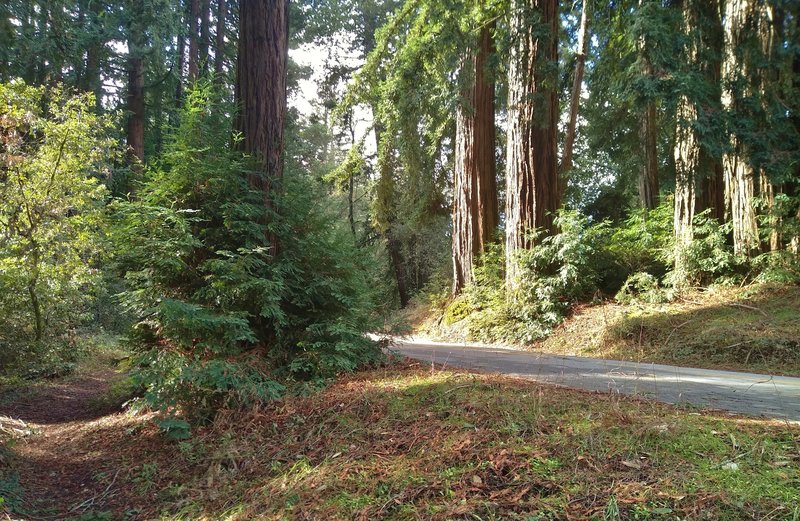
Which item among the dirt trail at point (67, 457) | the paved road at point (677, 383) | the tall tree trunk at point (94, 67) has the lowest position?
the dirt trail at point (67, 457)

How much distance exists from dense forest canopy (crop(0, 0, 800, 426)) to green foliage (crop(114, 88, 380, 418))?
3 centimetres

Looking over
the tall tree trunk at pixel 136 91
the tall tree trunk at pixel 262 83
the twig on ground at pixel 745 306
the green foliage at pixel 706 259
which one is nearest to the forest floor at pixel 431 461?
the tall tree trunk at pixel 262 83

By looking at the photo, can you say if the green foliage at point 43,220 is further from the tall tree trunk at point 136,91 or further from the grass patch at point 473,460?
the grass patch at point 473,460

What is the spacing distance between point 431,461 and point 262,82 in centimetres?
528

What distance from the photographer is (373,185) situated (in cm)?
1988

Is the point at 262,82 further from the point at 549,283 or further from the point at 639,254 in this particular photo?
the point at 639,254

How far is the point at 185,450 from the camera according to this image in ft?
14.0

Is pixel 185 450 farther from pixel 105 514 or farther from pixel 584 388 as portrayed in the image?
pixel 584 388

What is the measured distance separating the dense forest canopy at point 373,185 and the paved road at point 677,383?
2.00 meters

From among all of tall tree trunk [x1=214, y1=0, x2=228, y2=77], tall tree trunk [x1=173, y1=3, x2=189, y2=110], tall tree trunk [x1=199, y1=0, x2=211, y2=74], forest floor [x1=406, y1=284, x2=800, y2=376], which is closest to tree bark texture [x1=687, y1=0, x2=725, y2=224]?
forest floor [x1=406, y1=284, x2=800, y2=376]

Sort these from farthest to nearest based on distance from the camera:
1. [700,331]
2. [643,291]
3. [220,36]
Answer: [220,36] < [643,291] < [700,331]

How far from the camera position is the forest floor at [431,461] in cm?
246

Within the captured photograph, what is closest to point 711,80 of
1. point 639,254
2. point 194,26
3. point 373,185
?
point 639,254

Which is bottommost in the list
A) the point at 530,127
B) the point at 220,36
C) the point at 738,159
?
the point at 738,159
